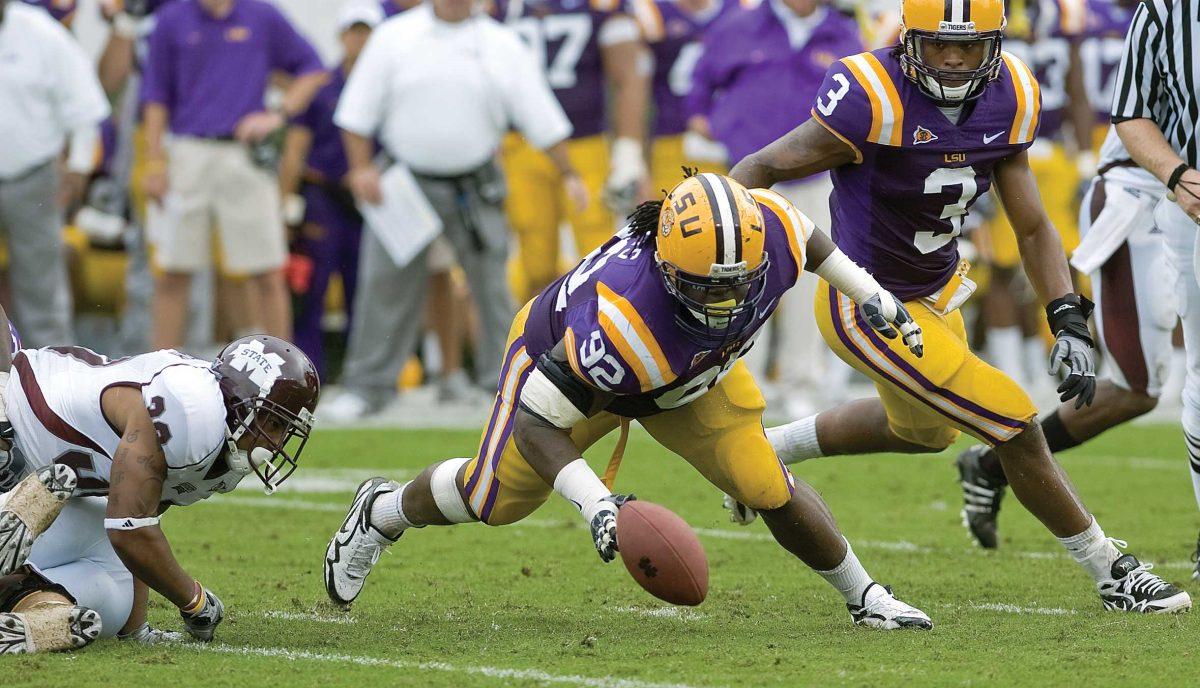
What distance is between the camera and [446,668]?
3.79 meters

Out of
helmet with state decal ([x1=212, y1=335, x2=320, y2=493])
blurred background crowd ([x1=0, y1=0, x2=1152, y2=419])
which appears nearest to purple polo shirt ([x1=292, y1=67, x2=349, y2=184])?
blurred background crowd ([x1=0, y1=0, x2=1152, y2=419])

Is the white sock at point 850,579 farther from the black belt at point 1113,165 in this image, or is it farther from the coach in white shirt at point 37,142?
the coach in white shirt at point 37,142

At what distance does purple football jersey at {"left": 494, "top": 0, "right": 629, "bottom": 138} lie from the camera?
30.4ft

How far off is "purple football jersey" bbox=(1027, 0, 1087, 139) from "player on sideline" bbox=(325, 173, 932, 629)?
5886 millimetres

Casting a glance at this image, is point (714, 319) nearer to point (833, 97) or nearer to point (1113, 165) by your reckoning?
point (833, 97)

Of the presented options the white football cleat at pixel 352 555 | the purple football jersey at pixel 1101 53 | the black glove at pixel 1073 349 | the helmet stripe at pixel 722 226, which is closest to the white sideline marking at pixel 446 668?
Result: the white football cleat at pixel 352 555

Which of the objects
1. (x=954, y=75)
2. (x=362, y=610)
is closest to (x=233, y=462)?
(x=362, y=610)

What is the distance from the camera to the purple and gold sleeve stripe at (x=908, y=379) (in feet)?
14.6

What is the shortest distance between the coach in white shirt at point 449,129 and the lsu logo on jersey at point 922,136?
4.12m

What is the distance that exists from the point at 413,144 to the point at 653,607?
168 inches

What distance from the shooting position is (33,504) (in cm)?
383

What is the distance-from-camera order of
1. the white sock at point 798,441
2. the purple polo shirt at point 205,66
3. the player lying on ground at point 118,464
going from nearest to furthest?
the player lying on ground at point 118,464, the white sock at point 798,441, the purple polo shirt at point 205,66

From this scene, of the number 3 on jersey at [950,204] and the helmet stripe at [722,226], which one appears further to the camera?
the number 3 on jersey at [950,204]

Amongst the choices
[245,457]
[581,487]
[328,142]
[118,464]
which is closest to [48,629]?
[118,464]
